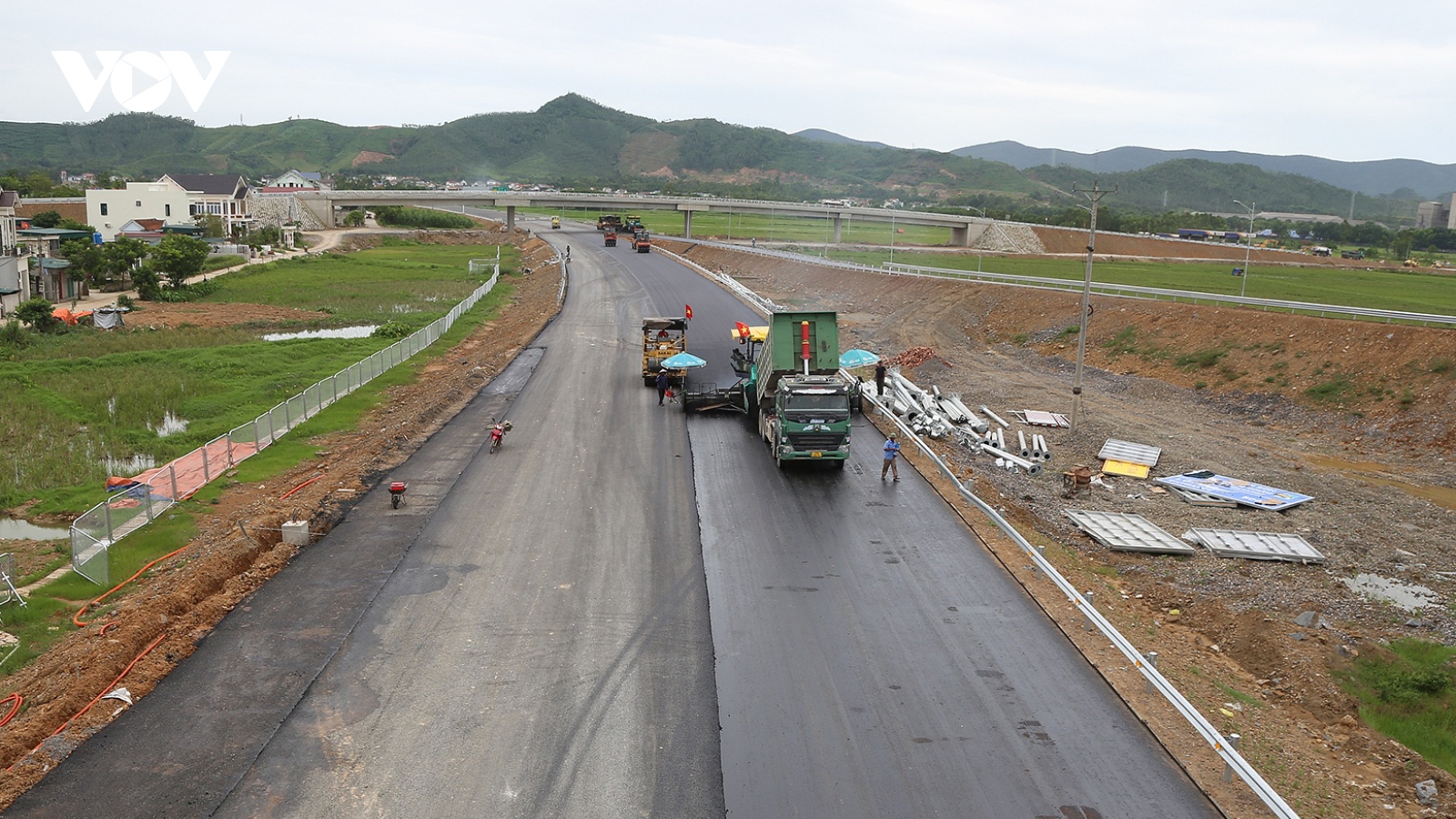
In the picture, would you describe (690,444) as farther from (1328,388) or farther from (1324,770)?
(1328,388)

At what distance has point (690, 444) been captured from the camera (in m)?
33.0

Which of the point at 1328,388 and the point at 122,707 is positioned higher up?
the point at 1328,388

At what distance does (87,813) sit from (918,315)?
57436 mm

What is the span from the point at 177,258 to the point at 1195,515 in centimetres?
7411

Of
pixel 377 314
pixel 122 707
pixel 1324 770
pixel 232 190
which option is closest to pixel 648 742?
pixel 122 707

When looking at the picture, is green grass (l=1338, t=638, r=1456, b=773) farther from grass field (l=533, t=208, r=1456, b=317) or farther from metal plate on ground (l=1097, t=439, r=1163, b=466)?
grass field (l=533, t=208, r=1456, b=317)

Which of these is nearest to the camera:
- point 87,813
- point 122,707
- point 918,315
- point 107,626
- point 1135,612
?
point 87,813

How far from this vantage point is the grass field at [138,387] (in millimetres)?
30188

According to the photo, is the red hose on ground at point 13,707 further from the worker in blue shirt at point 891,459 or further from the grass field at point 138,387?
the worker in blue shirt at point 891,459

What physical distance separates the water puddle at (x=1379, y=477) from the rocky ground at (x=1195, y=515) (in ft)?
0.55

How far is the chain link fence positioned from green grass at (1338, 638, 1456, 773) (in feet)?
85.1

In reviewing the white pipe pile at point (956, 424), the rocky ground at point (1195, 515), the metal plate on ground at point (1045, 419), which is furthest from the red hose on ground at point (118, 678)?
the metal plate on ground at point (1045, 419)

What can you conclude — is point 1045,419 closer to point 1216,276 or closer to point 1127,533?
point 1127,533

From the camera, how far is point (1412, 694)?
17.6 m
